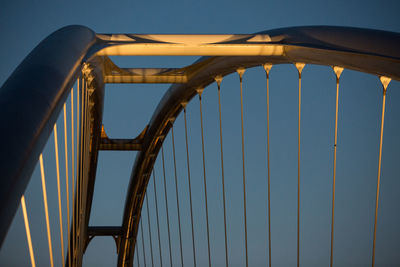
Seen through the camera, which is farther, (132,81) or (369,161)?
(369,161)

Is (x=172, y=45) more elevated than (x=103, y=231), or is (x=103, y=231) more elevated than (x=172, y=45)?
(x=172, y=45)

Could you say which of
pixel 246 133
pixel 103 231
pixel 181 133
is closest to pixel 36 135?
pixel 103 231

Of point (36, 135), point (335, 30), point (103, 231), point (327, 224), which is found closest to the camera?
point (36, 135)

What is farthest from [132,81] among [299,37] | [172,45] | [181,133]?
[181,133]

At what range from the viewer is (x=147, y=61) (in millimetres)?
59531

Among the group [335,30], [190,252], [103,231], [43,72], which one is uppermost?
[335,30]

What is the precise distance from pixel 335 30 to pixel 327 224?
1868 inches

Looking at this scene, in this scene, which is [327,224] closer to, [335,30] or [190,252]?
[190,252]

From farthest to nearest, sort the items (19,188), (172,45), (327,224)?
(327,224)
(172,45)
(19,188)

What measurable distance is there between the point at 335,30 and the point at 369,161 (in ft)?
127

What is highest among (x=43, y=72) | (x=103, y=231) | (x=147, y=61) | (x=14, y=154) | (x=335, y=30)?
(x=147, y=61)

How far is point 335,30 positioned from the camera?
760 centimetres

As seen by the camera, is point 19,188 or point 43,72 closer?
point 19,188

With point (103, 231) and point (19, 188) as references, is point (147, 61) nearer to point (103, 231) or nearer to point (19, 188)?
point (103, 231)
